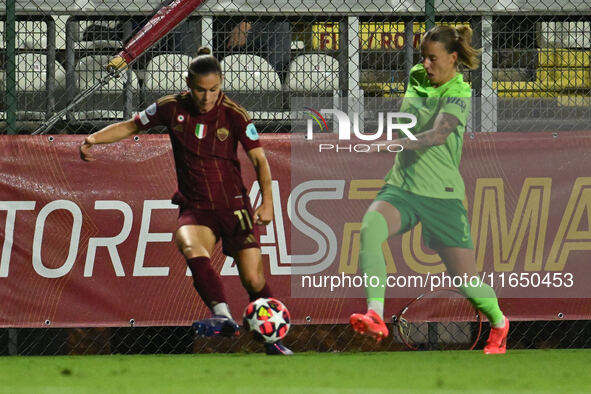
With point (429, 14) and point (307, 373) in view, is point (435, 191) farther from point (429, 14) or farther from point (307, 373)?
point (307, 373)

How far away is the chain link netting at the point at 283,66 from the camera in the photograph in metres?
7.36

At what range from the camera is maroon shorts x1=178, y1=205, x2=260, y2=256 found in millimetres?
6902

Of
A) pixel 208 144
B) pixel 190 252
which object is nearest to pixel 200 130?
pixel 208 144

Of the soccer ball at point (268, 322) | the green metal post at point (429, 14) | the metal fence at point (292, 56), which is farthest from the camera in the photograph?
the metal fence at point (292, 56)

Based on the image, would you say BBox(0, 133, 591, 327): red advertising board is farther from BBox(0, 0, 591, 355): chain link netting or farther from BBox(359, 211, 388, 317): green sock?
BBox(0, 0, 591, 355): chain link netting

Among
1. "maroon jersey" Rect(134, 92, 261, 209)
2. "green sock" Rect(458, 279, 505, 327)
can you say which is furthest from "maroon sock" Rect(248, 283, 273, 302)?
"green sock" Rect(458, 279, 505, 327)

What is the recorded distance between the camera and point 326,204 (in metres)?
7.18

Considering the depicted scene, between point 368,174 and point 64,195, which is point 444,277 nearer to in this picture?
point 368,174

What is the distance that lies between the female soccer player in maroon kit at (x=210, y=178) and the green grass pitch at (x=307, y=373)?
0.47 m

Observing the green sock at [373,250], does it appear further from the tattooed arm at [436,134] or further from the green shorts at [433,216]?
the tattooed arm at [436,134]

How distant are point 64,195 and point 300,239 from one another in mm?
1520

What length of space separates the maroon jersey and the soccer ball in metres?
0.67

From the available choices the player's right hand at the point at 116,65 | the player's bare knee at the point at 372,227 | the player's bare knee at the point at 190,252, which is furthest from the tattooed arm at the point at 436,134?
the player's right hand at the point at 116,65

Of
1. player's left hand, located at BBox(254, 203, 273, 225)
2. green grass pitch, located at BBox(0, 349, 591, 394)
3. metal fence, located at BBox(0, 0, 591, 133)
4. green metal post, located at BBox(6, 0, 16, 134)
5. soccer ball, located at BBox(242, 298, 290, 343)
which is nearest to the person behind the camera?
green grass pitch, located at BBox(0, 349, 591, 394)
